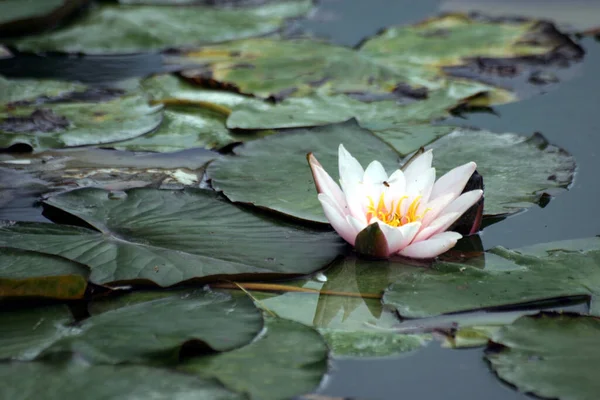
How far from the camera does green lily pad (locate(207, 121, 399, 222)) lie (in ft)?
6.20

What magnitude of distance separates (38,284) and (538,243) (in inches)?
44.9

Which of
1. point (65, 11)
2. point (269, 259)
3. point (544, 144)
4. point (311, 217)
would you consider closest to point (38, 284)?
point (269, 259)

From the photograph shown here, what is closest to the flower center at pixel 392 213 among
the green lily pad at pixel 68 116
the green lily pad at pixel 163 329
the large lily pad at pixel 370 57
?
the green lily pad at pixel 163 329

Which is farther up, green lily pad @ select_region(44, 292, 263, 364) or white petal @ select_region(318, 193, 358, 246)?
white petal @ select_region(318, 193, 358, 246)

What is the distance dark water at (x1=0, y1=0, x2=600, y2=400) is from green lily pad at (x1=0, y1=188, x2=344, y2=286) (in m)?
0.37

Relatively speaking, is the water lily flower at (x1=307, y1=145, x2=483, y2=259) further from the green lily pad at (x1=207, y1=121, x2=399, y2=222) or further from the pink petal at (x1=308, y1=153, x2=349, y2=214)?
the green lily pad at (x1=207, y1=121, x2=399, y2=222)

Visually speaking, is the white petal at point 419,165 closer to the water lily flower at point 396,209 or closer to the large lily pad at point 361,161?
the water lily flower at point 396,209

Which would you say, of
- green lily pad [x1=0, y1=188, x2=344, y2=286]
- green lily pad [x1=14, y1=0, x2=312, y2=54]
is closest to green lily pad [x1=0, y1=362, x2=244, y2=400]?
green lily pad [x1=0, y1=188, x2=344, y2=286]

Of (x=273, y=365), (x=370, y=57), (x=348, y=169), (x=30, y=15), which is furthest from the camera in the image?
(x=30, y=15)

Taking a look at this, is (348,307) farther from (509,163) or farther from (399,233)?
(509,163)

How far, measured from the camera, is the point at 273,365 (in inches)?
50.4

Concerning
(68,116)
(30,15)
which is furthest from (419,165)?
(30,15)

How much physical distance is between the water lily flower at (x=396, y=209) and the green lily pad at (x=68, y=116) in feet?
3.28

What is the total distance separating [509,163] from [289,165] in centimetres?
63
